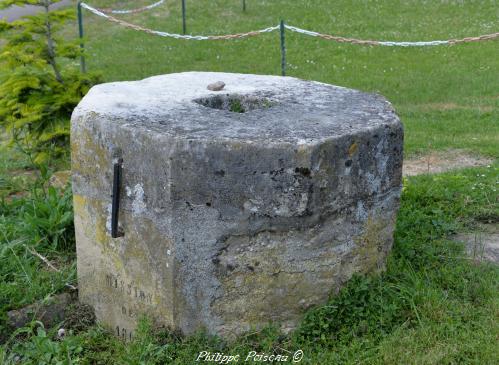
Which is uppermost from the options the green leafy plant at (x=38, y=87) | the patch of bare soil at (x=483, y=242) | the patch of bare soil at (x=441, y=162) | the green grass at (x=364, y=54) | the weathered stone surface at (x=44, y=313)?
the green leafy plant at (x=38, y=87)

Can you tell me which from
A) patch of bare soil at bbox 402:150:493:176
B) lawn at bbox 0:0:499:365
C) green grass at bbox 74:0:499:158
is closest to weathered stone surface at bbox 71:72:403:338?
lawn at bbox 0:0:499:365

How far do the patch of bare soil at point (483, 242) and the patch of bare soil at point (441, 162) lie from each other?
163cm

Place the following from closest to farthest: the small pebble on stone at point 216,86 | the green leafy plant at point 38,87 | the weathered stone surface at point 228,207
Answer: the weathered stone surface at point 228,207, the small pebble on stone at point 216,86, the green leafy plant at point 38,87

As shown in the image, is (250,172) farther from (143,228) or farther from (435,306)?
(435,306)

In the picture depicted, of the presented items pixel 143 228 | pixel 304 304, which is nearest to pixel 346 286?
pixel 304 304

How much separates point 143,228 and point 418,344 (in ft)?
5.00

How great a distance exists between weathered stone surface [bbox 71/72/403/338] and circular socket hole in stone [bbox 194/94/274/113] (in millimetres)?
375

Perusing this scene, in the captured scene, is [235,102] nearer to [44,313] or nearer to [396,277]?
[396,277]

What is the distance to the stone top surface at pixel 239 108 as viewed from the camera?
377 centimetres

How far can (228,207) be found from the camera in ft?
11.9

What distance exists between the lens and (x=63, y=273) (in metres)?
4.61

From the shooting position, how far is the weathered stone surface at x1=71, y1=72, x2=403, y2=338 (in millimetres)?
3609

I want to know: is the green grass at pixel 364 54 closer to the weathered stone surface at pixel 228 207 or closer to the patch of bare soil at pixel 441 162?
the patch of bare soil at pixel 441 162

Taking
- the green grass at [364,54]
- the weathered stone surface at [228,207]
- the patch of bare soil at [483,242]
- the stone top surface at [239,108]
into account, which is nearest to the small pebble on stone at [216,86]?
the stone top surface at [239,108]
